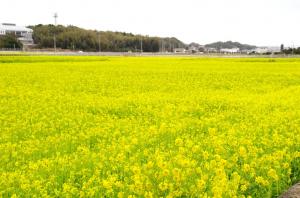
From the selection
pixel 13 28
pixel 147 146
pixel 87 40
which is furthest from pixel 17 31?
pixel 147 146

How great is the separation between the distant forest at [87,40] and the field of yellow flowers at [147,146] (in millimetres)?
123008

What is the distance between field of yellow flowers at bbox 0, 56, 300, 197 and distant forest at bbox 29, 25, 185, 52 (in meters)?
123

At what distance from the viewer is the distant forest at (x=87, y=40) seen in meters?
139

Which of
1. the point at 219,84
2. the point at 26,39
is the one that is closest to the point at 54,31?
the point at 26,39

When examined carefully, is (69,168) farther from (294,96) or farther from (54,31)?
(54,31)

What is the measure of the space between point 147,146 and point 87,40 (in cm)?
13451

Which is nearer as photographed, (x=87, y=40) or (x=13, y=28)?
(x=87, y=40)

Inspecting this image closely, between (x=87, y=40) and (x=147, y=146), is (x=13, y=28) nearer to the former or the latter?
(x=87, y=40)

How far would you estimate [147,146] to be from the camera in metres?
8.87

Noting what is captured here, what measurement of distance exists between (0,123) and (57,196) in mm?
6203

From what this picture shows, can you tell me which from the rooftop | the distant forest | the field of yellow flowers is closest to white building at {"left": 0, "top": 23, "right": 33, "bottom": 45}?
the rooftop

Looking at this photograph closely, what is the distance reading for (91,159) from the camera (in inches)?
306

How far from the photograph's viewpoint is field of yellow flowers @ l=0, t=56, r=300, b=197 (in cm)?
605

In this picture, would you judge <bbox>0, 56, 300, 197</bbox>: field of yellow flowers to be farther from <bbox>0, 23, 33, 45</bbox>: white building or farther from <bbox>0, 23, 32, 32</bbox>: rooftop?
<bbox>0, 23, 32, 32</bbox>: rooftop
